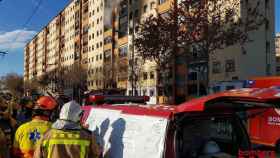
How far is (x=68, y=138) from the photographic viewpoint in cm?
370

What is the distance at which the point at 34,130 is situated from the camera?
475 cm

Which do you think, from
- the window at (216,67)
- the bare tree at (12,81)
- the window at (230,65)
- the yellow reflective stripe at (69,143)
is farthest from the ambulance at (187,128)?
the bare tree at (12,81)

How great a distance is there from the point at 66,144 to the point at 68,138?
0.05 m

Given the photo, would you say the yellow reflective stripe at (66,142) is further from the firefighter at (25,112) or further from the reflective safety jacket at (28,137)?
the firefighter at (25,112)

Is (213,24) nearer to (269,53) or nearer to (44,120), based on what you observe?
(269,53)

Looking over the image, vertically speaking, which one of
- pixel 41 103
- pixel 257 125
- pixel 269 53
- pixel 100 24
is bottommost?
pixel 257 125

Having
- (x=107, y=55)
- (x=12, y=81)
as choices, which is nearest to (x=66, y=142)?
(x=107, y=55)

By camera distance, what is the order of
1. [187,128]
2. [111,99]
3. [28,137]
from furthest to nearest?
[111,99] < [28,137] < [187,128]

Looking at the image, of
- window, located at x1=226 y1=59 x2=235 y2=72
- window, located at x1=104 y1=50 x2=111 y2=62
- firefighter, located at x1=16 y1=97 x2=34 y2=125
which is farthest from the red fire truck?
window, located at x1=104 y1=50 x2=111 y2=62

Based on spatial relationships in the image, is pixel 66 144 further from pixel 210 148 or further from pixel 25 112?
pixel 25 112

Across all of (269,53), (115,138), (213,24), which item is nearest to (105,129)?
(115,138)

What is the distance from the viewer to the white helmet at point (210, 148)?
4094 mm

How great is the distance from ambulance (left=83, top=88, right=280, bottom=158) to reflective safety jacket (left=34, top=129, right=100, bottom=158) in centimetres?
38

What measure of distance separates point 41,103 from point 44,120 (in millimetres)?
185
